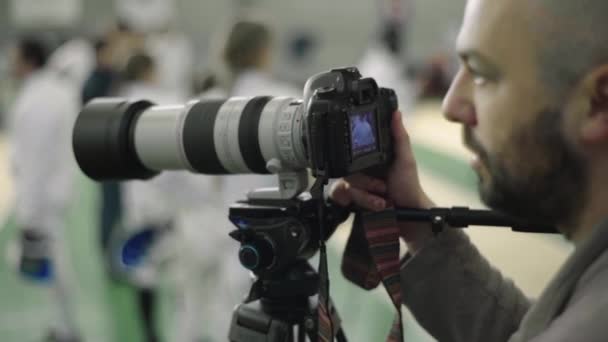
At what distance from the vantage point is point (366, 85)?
111 centimetres

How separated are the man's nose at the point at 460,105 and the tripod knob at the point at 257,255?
371 millimetres

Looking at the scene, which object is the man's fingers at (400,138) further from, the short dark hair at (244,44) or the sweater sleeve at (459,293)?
the short dark hair at (244,44)

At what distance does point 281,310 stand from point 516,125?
0.54 metres

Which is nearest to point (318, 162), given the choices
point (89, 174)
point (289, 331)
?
point (289, 331)

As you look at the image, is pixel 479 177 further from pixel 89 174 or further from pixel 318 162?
pixel 89 174

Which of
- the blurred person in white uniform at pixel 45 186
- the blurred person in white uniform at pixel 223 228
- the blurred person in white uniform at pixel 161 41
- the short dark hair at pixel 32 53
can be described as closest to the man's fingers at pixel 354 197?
the blurred person in white uniform at pixel 223 228

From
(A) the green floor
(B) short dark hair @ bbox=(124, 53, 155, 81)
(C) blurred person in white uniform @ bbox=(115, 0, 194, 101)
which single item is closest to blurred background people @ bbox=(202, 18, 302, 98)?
(A) the green floor

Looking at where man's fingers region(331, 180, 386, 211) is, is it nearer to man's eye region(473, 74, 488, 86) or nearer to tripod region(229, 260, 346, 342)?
tripod region(229, 260, 346, 342)

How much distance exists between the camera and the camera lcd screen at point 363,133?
1066 mm

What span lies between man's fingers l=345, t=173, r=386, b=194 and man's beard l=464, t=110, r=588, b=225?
305 millimetres

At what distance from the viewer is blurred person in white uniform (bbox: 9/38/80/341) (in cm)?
337

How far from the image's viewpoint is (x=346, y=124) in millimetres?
1050

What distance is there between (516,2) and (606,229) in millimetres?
242

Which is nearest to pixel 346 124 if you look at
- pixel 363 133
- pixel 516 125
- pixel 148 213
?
pixel 363 133
